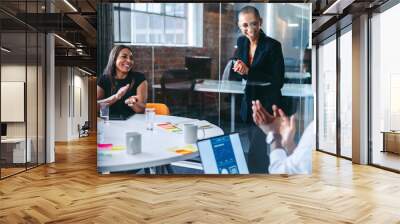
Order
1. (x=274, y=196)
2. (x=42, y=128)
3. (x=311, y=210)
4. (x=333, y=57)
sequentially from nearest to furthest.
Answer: (x=311, y=210) → (x=274, y=196) → (x=42, y=128) → (x=333, y=57)

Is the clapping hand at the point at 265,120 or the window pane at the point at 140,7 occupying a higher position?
the window pane at the point at 140,7

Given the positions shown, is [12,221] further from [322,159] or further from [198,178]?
[322,159]

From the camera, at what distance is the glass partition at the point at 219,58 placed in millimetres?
6613

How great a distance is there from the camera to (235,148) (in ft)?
21.7

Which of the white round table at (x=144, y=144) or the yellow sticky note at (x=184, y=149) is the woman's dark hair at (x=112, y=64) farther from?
the yellow sticky note at (x=184, y=149)

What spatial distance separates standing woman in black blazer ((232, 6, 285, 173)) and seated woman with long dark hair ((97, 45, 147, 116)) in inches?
66.7

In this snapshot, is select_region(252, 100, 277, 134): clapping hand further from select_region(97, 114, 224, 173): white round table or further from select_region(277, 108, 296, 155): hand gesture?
select_region(97, 114, 224, 173): white round table

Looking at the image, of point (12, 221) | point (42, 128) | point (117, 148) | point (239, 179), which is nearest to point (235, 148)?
point (239, 179)

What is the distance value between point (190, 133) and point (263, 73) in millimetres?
1634

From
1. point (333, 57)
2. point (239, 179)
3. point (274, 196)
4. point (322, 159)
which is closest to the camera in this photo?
point (274, 196)

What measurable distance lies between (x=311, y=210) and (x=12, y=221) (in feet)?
10.8

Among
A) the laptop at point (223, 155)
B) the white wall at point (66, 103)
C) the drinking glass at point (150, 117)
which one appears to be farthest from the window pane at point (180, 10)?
the white wall at point (66, 103)

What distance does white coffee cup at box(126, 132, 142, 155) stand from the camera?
6.53m

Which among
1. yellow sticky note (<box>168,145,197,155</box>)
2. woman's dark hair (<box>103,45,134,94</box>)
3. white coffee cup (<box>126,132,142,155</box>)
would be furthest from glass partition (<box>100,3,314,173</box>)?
white coffee cup (<box>126,132,142,155</box>)
